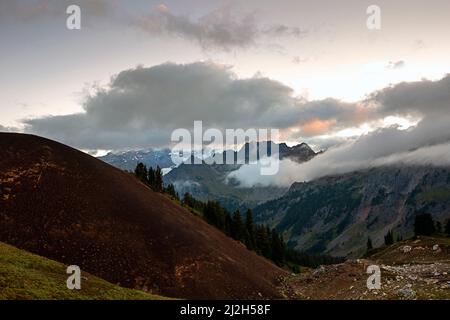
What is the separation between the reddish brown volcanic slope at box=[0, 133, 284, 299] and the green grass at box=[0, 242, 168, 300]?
1029 cm

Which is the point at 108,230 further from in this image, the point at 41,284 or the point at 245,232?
the point at 245,232

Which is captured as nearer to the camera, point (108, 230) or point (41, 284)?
point (41, 284)

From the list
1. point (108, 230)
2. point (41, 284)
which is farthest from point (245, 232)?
point (41, 284)

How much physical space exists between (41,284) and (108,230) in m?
28.6

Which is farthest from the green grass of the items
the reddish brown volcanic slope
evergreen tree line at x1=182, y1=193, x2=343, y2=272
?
evergreen tree line at x1=182, y1=193, x2=343, y2=272

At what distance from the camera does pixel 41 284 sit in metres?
38.9

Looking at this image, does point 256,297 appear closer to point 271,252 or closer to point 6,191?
point 6,191

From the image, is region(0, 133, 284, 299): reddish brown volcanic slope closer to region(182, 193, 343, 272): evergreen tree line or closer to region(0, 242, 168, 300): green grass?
region(0, 242, 168, 300): green grass

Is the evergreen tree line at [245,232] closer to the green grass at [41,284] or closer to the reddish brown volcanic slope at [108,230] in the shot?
the reddish brown volcanic slope at [108,230]

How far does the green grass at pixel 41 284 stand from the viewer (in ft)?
118

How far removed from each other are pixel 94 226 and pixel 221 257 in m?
22.2

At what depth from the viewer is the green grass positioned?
35.8 m

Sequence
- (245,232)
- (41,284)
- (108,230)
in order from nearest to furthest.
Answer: (41,284) → (108,230) → (245,232)
